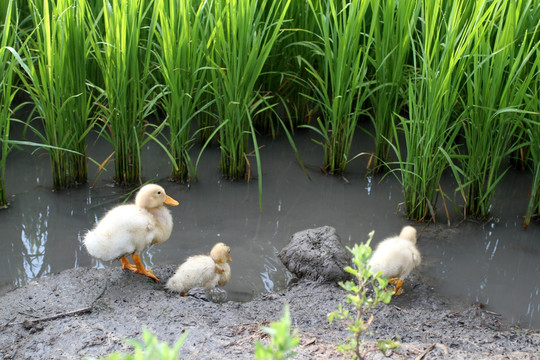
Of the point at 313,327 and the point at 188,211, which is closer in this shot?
the point at 313,327

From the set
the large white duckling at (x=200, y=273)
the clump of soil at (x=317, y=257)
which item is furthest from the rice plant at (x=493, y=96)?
the large white duckling at (x=200, y=273)

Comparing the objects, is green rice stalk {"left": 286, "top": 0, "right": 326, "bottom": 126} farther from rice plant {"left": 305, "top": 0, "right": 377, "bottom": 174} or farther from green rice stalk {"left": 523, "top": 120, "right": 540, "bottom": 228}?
green rice stalk {"left": 523, "top": 120, "right": 540, "bottom": 228}

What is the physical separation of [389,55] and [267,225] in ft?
5.43

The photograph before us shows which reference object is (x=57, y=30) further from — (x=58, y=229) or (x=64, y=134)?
(x=58, y=229)

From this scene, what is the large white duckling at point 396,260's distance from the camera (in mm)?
3621

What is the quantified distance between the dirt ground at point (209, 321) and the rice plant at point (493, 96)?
110cm

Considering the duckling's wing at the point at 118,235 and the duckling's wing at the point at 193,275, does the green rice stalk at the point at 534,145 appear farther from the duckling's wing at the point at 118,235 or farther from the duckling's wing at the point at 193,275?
the duckling's wing at the point at 118,235

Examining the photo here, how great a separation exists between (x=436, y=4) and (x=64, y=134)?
2884 mm

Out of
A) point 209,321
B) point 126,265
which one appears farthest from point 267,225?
point 209,321

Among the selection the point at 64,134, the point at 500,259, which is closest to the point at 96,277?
the point at 64,134

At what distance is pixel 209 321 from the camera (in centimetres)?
318

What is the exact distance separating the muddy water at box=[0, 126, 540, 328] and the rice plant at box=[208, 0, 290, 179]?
1.46 feet

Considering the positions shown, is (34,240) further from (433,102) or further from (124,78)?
(433,102)

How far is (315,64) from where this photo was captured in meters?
5.79
